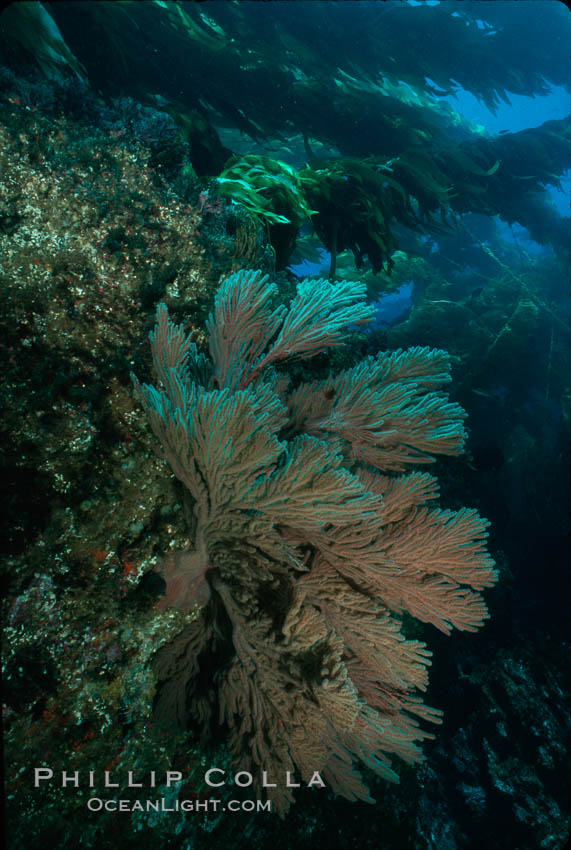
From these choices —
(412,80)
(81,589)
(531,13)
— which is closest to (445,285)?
(412,80)

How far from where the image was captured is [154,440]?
5.98 ft

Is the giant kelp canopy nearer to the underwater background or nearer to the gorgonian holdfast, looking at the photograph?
the underwater background

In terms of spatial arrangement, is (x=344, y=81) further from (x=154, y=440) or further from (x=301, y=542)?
(x=301, y=542)

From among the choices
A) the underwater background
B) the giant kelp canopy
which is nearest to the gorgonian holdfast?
the underwater background

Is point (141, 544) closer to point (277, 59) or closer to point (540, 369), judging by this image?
point (277, 59)

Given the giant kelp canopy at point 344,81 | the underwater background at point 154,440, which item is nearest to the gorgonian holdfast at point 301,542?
the underwater background at point 154,440

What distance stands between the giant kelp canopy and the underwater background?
46 millimetres

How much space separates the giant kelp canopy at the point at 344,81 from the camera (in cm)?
486

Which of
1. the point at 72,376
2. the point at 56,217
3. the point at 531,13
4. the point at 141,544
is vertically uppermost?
the point at 531,13

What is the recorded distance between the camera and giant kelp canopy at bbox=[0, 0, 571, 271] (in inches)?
191

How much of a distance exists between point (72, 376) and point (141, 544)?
2.87 ft

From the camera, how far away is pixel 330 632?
1.68 m

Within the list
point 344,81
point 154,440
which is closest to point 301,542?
point 154,440

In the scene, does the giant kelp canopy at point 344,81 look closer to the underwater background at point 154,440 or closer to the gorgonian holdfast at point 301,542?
the underwater background at point 154,440
